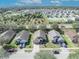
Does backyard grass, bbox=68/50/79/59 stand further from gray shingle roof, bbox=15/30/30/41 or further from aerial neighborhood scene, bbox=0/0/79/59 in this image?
gray shingle roof, bbox=15/30/30/41

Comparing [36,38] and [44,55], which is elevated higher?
[36,38]

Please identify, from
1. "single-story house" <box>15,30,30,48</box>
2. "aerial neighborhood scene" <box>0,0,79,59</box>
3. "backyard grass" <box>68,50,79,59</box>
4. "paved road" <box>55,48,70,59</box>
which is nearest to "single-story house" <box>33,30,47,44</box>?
"aerial neighborhood scene" <box>0,0,79,59</box>

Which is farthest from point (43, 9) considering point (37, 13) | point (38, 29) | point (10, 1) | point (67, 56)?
point (67, 56)

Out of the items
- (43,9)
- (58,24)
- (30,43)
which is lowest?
(30,43)

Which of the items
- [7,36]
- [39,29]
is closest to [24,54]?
[7,36]

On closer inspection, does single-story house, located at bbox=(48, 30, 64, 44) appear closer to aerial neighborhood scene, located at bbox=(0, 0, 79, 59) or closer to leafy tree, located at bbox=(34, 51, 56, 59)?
aerial neighborhood scene, located at bbox=(0, 0, 79, 59)

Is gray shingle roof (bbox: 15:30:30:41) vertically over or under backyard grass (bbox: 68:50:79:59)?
over

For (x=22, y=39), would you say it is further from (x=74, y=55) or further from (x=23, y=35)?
(x=74, y=55)

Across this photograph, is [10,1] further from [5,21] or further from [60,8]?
[60,8]
